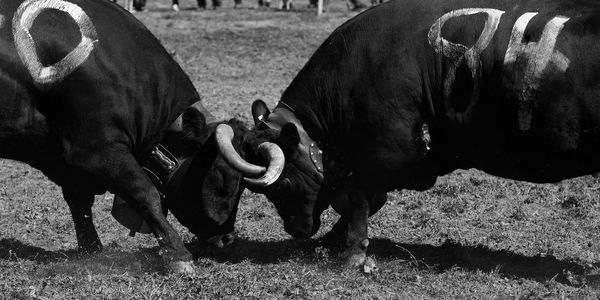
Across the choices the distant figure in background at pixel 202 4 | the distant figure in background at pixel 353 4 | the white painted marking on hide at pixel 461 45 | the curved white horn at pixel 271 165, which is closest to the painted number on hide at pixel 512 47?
the white painted marking on hide at pixel 461 45

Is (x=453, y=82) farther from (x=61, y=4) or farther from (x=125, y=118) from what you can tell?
(x=61, y=4)

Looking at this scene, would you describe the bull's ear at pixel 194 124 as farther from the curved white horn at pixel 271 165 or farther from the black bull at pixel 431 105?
the curved white horn at pixel 271 165

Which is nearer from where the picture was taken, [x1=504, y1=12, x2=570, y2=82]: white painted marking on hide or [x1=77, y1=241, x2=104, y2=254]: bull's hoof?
[x1=504, y1=12, x2=570, y2=82]: white painted marking on hide

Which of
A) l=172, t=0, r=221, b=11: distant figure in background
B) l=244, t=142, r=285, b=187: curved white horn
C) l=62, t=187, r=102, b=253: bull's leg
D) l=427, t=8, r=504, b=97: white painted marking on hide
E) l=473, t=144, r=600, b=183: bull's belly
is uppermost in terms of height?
l=427, t=8, r=504, b=97: white painted marking on hide

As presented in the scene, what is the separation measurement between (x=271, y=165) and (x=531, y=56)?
2.07 m

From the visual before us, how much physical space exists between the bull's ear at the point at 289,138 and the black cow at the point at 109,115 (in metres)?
0.38

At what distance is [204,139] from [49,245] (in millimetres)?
1688

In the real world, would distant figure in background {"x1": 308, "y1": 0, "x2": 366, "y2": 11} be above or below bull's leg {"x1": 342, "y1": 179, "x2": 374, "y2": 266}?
below

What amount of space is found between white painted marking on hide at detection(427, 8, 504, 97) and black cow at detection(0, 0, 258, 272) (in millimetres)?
1691

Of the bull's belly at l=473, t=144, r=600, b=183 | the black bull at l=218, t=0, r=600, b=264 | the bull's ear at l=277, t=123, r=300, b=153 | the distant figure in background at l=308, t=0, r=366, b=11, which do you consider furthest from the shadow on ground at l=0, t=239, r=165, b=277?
the distant figure in background at l=308, t=0, r=366, b=11

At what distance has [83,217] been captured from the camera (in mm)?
9234

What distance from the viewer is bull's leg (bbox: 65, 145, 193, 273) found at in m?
8.33

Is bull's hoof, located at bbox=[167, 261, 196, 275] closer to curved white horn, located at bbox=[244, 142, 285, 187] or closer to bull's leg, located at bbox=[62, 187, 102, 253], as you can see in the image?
curved white horn, located at bbox=[244, 142, 285, 187]

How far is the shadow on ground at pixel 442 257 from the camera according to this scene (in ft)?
27.8
